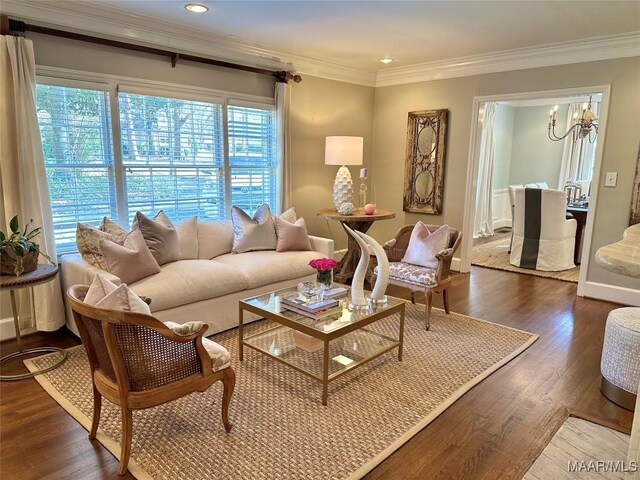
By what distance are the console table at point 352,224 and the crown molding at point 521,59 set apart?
1.90 meters

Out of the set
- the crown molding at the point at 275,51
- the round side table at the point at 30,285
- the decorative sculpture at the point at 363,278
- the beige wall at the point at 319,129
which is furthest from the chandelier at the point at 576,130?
the round side table at the point at 30,285

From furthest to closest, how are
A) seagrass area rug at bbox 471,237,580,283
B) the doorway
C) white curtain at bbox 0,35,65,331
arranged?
the doorway, seagrass area rug at bbox 471,237,580,283, white curtain at bbox 0,35,65,331

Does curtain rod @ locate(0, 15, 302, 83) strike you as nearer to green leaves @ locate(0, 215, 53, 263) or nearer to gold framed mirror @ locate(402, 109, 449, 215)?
green leaves @ locate(0, 215, 53, 263)

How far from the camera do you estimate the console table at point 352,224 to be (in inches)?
168

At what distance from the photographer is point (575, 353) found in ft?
10.3

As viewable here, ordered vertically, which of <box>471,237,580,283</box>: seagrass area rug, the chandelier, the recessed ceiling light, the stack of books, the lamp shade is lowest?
<box>471,237,580,283</box>: seagrass area rug

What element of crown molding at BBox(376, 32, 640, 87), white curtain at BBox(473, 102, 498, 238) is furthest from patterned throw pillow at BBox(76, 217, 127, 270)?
white curtain at BBox(473, 102, 498, 238)

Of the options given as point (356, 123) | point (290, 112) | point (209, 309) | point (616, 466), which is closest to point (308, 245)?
point (209, 309)

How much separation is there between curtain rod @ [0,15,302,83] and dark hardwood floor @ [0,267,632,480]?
222cm

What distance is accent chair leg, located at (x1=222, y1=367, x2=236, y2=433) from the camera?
2.09m

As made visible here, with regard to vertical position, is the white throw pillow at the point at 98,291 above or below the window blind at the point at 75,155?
below

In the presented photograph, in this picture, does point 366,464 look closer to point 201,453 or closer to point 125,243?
point 201,453

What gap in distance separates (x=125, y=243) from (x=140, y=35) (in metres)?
1.80

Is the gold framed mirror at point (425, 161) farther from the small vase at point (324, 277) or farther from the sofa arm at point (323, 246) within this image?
the small vase at point (324, 277)
